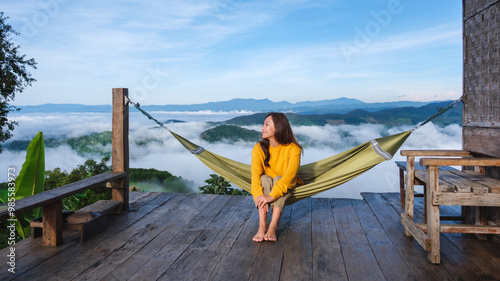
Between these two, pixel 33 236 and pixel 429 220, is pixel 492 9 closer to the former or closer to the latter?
pixel 429 220

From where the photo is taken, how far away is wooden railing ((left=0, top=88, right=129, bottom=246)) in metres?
2.47

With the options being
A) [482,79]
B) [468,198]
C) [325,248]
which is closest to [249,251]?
[325,248]

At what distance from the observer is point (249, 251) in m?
2.33

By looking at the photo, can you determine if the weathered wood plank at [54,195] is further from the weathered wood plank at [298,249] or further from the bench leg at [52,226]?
the weathered wood plank at [298,249]

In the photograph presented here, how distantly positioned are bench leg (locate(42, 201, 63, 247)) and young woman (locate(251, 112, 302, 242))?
4.30 feet

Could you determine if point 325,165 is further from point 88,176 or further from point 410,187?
point 88,176

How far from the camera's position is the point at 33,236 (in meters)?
2.65

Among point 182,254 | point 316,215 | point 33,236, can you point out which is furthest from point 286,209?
point 33,236

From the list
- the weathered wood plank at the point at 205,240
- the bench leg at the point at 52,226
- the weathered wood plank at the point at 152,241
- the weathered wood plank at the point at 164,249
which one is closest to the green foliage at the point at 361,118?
the weathered wood plank at the point at 205,240

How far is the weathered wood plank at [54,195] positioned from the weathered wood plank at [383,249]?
1.99 meters

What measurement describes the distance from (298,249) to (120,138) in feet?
5.80

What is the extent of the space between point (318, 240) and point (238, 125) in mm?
4257

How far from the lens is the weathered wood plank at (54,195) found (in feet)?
6.85

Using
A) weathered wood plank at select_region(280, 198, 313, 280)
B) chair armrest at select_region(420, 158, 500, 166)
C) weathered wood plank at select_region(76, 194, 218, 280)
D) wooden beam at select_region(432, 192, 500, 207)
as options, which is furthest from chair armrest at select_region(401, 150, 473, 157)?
weathered wood plank at select_region(76, 194, 218, 280)
